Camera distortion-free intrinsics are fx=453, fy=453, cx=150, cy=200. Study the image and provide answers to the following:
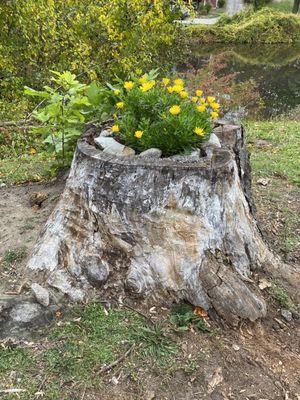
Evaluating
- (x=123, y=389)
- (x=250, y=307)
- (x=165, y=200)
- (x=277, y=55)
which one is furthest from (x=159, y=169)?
(x=277, y=55)

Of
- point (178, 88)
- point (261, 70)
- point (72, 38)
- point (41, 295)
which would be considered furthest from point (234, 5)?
point (41, 295)

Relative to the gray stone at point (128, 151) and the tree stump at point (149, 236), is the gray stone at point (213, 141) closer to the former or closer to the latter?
the tree stump at point (149, 236)

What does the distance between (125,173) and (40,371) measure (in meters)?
1.17

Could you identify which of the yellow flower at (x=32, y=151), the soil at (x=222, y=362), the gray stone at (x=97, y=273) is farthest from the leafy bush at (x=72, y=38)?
the gray stone at (x=97, y=273)

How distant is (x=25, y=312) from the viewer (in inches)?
102

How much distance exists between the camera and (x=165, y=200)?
2648mm

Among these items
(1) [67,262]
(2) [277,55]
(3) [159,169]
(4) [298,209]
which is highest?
(3) [159,169]

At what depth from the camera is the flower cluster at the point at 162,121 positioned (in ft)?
9.14

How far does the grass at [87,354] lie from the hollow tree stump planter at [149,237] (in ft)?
0.56

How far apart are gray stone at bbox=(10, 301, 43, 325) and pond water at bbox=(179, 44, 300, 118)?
31.1 ft

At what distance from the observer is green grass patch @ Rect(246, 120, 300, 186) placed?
18.0ft

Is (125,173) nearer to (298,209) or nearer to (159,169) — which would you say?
(159,169)

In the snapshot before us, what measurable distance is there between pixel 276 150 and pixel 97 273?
183 inches

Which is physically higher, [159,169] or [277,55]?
[159,169]
